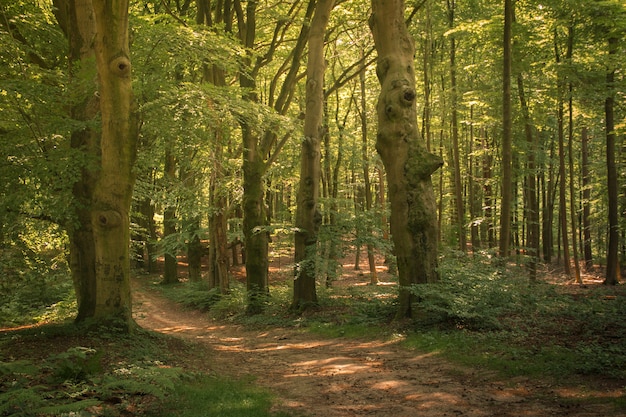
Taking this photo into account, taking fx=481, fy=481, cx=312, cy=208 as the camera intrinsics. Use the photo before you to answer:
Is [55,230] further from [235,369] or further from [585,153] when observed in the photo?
[585,153]

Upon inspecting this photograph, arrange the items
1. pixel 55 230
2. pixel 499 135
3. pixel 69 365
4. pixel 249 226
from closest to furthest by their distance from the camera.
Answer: pixel 69 365 < pixel 55 230 < pixel 249 226 < pixel 499 135

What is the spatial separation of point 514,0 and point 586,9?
2367mm

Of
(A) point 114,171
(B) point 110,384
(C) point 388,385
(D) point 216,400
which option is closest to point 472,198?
(C) point 388,385

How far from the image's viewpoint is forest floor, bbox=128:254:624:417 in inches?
216

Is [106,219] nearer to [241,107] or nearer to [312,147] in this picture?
[241,107]

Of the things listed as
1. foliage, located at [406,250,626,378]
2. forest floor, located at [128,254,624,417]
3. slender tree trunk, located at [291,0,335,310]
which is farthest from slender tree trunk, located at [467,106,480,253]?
forest floor, located at [128,254,624,417]

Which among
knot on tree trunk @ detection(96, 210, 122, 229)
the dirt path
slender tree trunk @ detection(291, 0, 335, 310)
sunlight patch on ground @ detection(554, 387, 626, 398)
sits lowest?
the dirt path

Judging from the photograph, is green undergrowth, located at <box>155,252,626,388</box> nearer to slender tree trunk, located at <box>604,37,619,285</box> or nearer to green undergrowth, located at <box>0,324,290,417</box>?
green undergrowth, located at <box>0,324,290,417</box>

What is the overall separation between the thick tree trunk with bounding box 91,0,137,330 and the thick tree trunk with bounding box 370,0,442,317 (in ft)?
18.1

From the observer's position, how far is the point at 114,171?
352 inches

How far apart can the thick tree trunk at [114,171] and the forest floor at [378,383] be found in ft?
5.69

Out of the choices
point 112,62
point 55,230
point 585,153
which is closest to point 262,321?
point 55,230

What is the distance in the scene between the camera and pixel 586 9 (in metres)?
14.8

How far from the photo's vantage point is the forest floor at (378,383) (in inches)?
216
